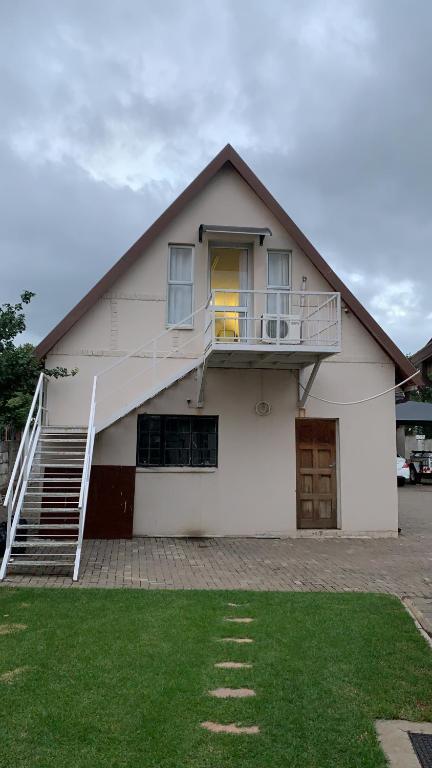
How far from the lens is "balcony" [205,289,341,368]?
1088 cm

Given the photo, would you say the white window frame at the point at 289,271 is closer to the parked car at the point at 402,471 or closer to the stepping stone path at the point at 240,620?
the stepping stone path at the point at 240,620

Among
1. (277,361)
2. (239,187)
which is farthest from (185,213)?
(277,361)

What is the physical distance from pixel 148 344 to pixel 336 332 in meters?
3.84

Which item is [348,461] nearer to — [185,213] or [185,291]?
[185,291]

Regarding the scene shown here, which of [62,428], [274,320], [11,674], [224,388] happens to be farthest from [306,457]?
[11,674]

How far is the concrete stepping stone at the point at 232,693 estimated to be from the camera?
4320mm

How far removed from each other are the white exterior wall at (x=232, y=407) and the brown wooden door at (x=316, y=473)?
272 millimetres

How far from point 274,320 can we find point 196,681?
794 centimetres

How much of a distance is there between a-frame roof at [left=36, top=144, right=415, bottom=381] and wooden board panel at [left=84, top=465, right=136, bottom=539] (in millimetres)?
3349

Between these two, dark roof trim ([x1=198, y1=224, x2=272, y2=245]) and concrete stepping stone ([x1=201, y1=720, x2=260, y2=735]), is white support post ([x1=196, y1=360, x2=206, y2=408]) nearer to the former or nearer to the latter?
dark roof trim ([x1=198, y1=224, x2=272, y2=245])

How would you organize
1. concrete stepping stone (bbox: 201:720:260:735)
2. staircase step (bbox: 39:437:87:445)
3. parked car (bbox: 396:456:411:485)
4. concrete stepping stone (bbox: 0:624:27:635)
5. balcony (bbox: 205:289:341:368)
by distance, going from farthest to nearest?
parked car (bbox: 396:456:411:485) → balcony (bbox: 205:289:341:368) → staircase step (bbox: 39:437:87:445) → concrete stepping stone (bbox: 0:624:27:635) → concrete stepping stone (bbox: 201:720:260:735)

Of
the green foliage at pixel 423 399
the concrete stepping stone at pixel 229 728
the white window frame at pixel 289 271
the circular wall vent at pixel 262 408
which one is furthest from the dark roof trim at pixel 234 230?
the green foliage at pixel 423 399

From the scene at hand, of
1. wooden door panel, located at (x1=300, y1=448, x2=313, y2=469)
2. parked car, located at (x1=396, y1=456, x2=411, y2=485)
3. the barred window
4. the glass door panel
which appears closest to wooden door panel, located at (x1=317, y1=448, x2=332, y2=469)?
wooden door panel, located at (x1=300, y1=448, x2=313, y2=469)

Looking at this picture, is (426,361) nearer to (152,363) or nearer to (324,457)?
(324,457)
